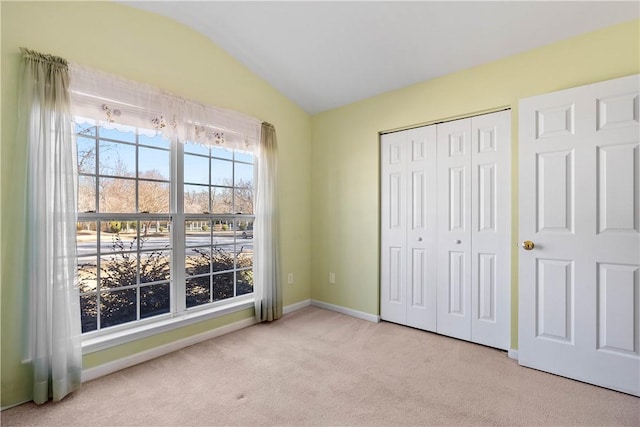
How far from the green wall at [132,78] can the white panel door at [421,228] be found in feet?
4.45

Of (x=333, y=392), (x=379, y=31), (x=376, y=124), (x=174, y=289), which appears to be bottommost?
(x=333, y=392)

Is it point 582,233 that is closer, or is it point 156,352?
point 582,233

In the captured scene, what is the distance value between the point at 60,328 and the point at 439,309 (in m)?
2.94

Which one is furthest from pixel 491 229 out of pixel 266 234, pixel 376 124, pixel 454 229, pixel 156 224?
pixel 156 224

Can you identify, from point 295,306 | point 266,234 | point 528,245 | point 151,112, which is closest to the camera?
point 528,245

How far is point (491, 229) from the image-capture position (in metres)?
2.56

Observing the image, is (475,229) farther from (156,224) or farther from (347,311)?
(156,224)

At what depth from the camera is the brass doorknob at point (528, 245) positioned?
88.0 inches

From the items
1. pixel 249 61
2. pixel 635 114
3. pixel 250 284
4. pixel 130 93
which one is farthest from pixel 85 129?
pixel 635 114

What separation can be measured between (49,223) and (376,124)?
2872mm

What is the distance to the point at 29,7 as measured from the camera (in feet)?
6.08

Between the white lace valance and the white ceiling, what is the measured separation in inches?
26.3

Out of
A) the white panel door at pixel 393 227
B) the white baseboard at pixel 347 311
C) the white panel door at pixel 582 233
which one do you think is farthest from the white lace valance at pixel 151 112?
the white panel door at pixel 582 233

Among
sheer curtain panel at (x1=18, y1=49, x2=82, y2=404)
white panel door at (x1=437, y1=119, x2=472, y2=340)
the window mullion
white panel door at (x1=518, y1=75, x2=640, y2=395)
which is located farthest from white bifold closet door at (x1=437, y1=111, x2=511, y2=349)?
sheer curtain panel at (x1=18, y1=49, x2=82, y2=404)
